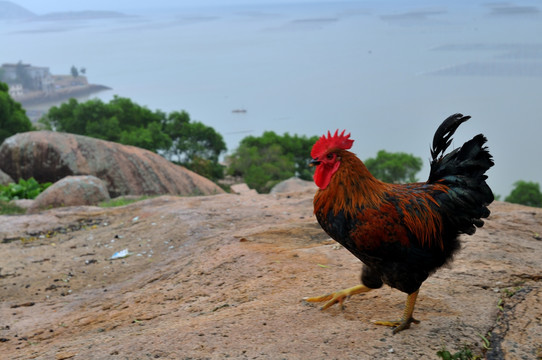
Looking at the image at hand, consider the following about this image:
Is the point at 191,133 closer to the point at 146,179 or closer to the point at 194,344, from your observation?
the point at 146,179

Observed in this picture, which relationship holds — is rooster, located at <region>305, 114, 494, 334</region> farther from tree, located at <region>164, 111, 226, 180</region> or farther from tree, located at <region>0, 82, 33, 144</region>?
tree, located at <region>164, 111, 226, 180</region>

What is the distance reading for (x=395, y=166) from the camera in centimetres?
3072

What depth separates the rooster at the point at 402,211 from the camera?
4.44m

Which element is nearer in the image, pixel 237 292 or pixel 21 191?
pixel 237 292

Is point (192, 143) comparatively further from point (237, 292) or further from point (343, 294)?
point (343, 294)

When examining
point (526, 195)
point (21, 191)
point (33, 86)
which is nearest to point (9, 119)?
point (21, 191)

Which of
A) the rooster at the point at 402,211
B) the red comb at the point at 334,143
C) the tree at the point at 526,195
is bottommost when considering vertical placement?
the tree at the point at 526,195

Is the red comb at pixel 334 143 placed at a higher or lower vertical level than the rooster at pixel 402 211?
higher

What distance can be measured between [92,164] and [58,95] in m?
68.7

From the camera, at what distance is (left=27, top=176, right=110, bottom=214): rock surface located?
43.1 ft

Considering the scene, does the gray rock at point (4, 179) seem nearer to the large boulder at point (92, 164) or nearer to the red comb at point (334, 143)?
the large boulder at point (92, 164)

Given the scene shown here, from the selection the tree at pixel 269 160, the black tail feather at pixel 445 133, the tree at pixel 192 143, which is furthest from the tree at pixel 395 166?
the black tail feather at pixel 445 133

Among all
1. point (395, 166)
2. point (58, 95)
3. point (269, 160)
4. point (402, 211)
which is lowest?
point (395, 166)

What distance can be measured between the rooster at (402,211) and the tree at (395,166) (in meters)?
25.1
